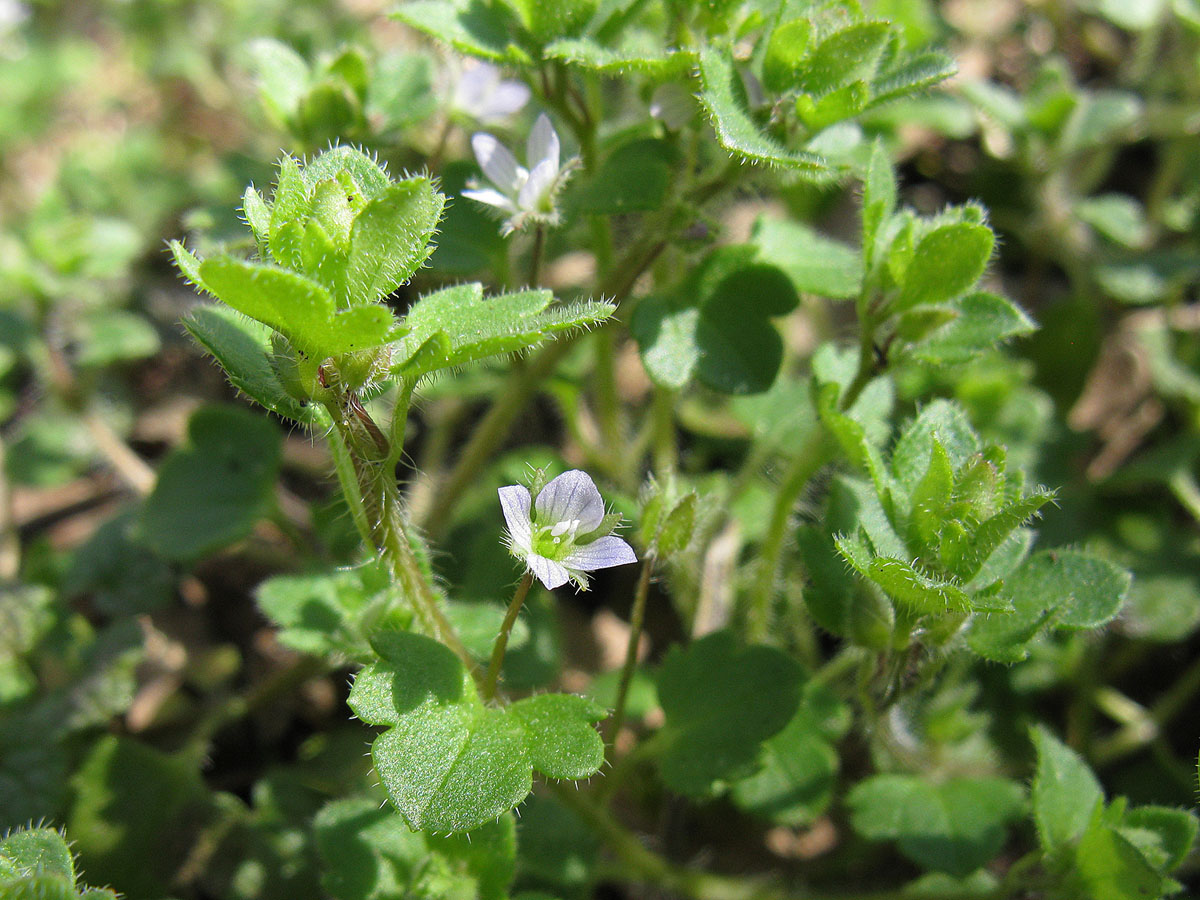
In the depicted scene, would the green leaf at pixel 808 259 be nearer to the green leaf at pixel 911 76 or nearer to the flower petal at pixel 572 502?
the green leaf at pixel 911 76

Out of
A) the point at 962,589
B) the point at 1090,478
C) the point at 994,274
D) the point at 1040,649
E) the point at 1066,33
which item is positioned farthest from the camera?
the point at 1066,33

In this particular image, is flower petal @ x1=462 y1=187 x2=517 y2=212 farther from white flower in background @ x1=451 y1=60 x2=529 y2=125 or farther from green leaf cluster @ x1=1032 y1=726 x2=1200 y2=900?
green leaf cluster @ x1=1032 y1=726 x2=1200 y2=900

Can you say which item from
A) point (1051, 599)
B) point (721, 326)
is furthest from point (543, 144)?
point (1051, 599)

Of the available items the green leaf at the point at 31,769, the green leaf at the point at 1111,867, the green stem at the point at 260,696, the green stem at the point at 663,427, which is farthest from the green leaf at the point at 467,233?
the green leaf at the point at 1111,867

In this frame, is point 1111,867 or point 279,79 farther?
point 279,79

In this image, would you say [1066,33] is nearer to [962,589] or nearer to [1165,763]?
[1165,763]

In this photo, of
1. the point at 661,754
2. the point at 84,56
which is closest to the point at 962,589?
the point at 661,754

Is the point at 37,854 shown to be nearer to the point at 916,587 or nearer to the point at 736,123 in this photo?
the point at 916,587
